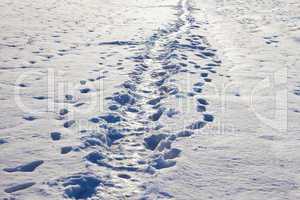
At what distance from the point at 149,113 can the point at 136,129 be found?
619 mm

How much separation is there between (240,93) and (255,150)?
2.20 m

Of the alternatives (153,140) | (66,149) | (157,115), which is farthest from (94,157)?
(157,115)

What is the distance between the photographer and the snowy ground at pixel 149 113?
4586 millimetres

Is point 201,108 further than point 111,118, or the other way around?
point 201,108

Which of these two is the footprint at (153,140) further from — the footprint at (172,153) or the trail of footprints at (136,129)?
the footprint at (172,153)

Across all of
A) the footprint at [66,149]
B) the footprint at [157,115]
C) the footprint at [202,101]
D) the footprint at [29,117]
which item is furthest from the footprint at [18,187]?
the footprint at [202,101]

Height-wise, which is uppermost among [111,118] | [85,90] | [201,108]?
[85,90]

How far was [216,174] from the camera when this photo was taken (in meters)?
4.74

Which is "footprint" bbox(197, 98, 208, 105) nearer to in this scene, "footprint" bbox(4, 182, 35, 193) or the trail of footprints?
the trail of footprints

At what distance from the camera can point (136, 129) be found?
5957 mm

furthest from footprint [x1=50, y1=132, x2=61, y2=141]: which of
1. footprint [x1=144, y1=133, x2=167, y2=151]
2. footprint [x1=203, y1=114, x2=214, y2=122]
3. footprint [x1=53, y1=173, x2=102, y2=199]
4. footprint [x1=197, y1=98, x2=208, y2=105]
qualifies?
footprint [x1=197, y1=98, x2=208, y2=105]

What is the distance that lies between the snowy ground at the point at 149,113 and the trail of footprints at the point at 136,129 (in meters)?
0.02

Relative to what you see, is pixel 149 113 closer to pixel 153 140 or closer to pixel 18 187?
pixel 153 140

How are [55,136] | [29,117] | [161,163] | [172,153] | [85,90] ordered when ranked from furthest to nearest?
[85,90]
[29,117]
[55,136]
[172,153]
[161,163]
